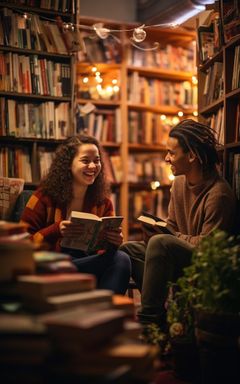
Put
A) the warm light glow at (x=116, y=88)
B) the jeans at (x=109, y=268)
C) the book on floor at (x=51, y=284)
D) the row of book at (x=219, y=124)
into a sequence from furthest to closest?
the warm light glow at (x=116, y=88) → the row of book at (x=219, y=124) → the jeans at (x=109, y=268) → the book on floor at (x=51, y=284)

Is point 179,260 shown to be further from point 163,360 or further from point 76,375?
point 76,375

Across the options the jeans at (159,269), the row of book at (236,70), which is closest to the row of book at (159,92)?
the row of book at (236,70)

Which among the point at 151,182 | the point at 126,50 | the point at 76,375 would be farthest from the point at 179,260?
the point at 126,50

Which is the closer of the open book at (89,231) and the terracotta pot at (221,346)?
the terracotta pot at (221,346)

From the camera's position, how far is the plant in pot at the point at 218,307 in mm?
1748

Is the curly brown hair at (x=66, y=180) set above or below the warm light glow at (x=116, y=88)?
below

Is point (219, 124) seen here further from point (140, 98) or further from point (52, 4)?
point (140, 98)

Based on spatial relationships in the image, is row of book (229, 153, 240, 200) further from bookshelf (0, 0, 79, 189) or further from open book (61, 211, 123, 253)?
bookshelf (0, 0, 79, 189)

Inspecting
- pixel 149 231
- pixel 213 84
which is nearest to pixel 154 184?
pixel 213 84

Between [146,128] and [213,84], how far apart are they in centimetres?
185

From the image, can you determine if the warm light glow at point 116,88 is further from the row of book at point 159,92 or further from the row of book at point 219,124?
the row of book at point 219,124

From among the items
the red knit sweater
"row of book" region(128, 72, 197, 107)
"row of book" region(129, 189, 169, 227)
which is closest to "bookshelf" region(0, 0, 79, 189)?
the red knit sweater

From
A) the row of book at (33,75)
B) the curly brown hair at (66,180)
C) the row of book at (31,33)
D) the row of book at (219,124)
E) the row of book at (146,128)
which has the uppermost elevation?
the row of book at (31,33)

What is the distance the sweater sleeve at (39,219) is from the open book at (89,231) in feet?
0.55
